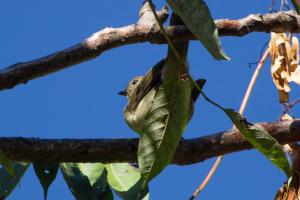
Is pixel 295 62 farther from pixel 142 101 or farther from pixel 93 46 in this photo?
pixel 142 101

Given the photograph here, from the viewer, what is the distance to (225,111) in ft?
4.47

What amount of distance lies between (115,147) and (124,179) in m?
0.16

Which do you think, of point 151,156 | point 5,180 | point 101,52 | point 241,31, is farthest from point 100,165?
point 151,156

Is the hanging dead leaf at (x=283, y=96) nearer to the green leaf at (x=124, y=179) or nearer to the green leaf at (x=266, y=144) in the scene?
the green leaf at (x=124, y=179)

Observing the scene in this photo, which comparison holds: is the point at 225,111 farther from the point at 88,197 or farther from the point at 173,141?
the point at 88,197

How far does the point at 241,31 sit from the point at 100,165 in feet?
2.71

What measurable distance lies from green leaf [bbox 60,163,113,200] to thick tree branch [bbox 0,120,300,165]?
60 mm

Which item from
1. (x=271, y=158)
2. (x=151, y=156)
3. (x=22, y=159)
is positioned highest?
(x=22, y=159)

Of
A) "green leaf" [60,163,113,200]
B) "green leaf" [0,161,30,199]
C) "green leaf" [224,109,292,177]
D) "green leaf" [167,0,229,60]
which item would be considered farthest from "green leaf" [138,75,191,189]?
"green leaf" [0,161,30,199]

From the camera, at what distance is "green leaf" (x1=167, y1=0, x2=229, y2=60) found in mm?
1083

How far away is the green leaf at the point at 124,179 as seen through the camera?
2.32 m

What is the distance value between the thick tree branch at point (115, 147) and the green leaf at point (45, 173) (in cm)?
4

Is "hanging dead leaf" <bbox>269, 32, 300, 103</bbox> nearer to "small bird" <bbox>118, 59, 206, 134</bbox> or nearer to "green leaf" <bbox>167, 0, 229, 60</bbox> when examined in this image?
"small bird" <bbox>118, 59, 206, 134</bbox>

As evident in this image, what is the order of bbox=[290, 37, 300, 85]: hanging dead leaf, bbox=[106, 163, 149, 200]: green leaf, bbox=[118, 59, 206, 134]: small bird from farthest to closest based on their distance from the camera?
1. bbox=[118, 59, 206, 134]: small bird
2. bbox=[290, 37, 300, 85]: hanging dead leaf
3. bbox=[106, 163, 149, 200]: green leaf
